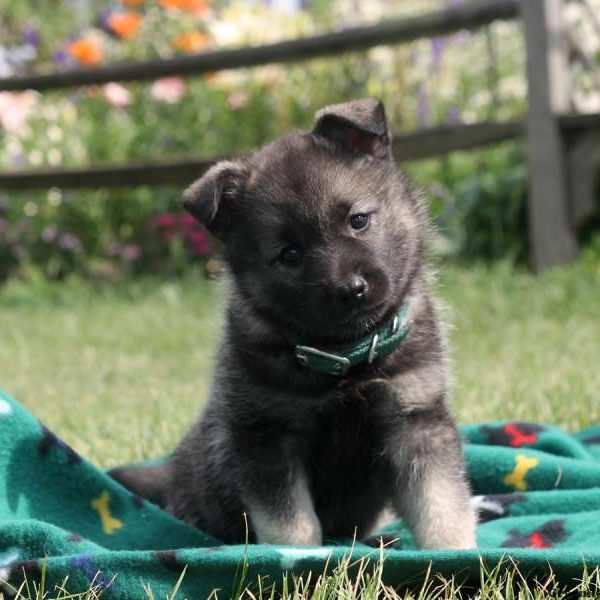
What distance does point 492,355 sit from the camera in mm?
5855

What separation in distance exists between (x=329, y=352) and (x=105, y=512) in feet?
2.75

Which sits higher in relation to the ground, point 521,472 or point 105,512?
point 105,512

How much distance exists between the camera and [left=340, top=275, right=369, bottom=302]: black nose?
266 cm

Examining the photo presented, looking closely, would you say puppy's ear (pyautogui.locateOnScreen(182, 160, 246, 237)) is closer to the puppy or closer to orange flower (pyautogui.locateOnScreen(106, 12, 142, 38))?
the puppy

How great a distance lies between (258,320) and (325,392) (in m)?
0.31

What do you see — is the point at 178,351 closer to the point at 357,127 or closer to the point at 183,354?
the point at 183,354

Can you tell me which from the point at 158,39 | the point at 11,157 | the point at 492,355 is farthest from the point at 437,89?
the point at 492,355

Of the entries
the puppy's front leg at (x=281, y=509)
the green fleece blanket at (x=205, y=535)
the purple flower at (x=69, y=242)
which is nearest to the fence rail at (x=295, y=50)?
the purple flower at (x=69, y=242)

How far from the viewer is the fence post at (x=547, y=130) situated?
7516 mm

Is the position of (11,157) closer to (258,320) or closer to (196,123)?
(196,123)

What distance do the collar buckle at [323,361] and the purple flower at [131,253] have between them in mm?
7018

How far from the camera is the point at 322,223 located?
275 centimetres

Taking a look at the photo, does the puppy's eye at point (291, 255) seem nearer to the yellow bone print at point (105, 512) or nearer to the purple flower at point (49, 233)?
the yellow bone print at point (105, 512)

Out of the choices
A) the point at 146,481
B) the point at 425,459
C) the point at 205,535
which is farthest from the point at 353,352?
the point at 146,481
